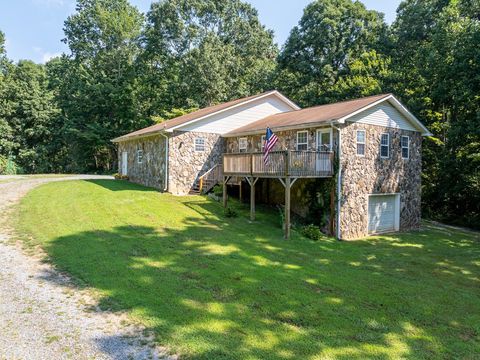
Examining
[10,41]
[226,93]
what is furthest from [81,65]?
[226,93]

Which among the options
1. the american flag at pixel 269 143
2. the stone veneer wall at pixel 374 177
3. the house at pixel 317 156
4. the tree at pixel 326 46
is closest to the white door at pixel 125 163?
the house at pixel 317 156

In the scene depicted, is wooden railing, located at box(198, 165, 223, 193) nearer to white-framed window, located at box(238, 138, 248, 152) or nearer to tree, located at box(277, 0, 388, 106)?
white-framed window, located at box(238, 138, 248, 152)

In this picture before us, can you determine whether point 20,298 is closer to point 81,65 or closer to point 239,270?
point 239,270

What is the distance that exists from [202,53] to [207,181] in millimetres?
20313

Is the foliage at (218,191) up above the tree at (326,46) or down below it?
below

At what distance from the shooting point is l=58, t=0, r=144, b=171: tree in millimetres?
37812

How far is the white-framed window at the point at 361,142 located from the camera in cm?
1540

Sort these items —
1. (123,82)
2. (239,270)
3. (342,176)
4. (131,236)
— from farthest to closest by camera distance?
(123,82), (342,176), (131,236), (239,270)

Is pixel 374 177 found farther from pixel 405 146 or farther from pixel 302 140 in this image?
pixel 302 140

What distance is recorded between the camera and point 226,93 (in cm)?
3634

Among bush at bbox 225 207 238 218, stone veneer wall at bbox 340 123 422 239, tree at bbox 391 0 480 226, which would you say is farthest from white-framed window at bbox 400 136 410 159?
bush at bbox 225 207 238 218

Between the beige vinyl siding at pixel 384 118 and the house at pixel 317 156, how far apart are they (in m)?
0.04

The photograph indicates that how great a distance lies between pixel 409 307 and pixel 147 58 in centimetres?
3906

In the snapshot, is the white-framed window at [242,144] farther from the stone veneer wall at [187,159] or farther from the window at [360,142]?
the window at [360,142]
